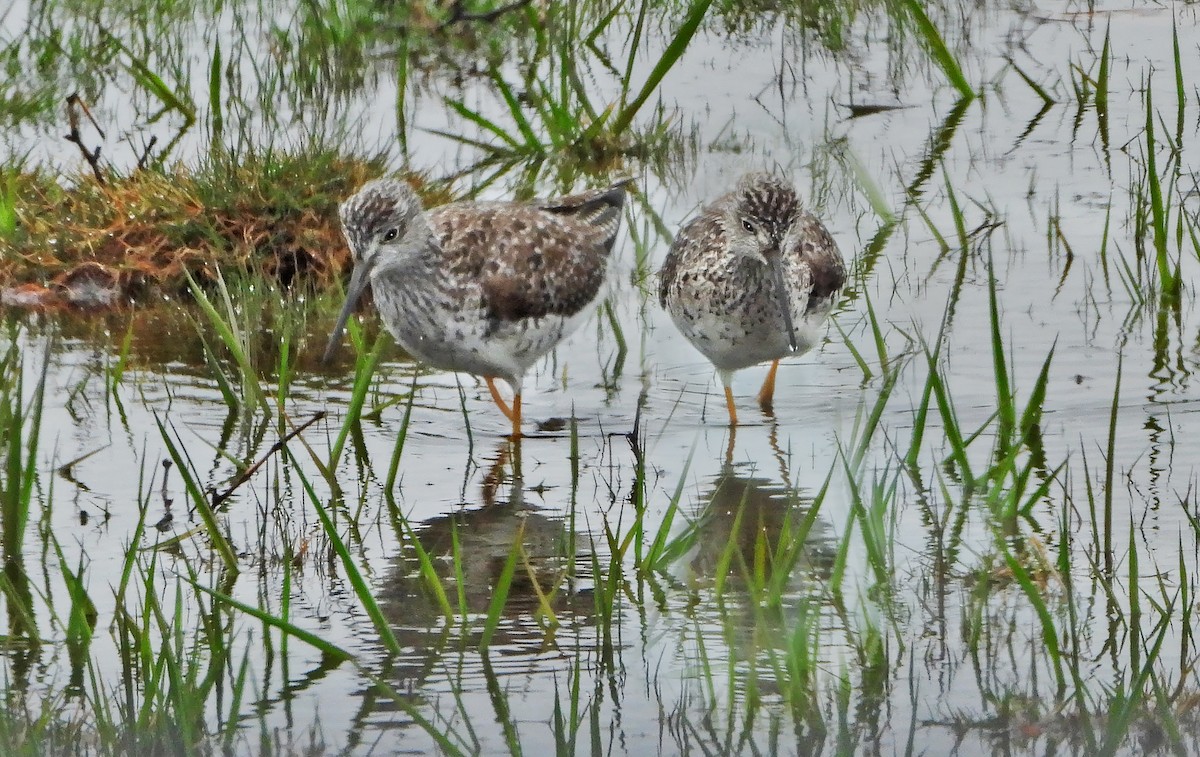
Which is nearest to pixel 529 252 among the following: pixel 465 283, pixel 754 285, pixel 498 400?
pixel 465 283

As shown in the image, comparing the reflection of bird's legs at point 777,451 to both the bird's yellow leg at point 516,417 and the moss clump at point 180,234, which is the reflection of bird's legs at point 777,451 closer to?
the bird's yellow leg at point 516,417

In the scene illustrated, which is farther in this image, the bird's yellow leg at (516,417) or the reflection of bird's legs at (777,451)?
the bird's yellow leg at (516,417)

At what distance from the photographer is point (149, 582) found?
12.8 ft

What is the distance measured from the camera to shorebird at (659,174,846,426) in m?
6.66

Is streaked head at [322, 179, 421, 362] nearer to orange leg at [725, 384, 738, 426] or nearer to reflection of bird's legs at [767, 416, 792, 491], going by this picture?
orange leg at [725, 384, 738, 426]

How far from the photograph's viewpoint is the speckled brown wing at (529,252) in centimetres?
686

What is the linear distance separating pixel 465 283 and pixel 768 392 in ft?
4.30

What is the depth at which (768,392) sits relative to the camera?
7121 millimetres

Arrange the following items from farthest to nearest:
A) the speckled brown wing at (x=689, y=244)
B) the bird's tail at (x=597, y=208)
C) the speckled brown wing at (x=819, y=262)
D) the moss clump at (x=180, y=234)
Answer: the moss clump at (x=180, y=234), the bird's tail at (x=597, y=208), the speckled brown wing at (x=689, y=244), the speckled brown wing at (x=819, y=262)

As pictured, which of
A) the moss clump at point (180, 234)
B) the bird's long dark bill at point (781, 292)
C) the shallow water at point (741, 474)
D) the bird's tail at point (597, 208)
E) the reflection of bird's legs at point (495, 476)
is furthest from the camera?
the moss clump at point (180, 234)

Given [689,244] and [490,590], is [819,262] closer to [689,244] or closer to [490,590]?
[689,244]

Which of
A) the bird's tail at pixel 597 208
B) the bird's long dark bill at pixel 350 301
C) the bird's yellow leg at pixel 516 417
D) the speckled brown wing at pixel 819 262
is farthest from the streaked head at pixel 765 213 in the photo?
the bird's long dark bill at pixel 350 301

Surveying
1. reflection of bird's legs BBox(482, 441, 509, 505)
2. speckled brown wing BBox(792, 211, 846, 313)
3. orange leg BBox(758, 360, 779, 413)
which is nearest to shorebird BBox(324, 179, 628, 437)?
reflection of bird's legs BBox(482, 441, 509, 505)

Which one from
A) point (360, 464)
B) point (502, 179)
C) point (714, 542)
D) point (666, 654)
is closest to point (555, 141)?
point (502, 179)
